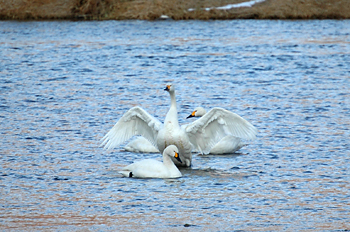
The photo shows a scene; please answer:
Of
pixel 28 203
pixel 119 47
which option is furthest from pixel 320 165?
pixel 119 47

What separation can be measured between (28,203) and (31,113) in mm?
7332

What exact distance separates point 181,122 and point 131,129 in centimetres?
294

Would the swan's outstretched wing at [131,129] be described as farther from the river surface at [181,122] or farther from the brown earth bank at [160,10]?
the brown earth bank at [160,10]

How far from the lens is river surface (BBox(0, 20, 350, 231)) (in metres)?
9.07

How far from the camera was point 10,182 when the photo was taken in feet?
34.8

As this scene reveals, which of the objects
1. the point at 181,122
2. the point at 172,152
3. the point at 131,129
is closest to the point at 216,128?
the point at 172,152

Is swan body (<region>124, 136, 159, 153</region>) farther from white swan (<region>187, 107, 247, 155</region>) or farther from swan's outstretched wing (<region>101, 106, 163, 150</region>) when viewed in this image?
white swan (<region>187, 107, 247, 155</region>)

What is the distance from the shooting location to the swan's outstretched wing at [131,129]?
12.4 meters

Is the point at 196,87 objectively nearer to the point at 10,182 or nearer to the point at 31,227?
the point at 10,182

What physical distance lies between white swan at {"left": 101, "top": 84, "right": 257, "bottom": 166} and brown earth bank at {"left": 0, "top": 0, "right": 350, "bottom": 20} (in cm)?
2673

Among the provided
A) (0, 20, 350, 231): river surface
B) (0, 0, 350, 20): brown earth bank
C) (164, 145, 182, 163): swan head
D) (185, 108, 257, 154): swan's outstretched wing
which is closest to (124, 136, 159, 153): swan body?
(0, 20, 350, 231): river surface

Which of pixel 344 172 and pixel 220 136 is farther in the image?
pixel 220 136

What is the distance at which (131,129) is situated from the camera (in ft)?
41.4

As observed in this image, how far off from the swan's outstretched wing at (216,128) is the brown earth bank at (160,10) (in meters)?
26.9
